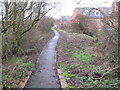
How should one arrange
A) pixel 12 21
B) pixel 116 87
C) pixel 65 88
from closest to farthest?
pixel 116 87 < pixel 65 88 < pixel 12 21

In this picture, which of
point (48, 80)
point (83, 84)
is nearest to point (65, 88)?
point (83, 84)

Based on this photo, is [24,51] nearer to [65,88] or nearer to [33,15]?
[33,15]

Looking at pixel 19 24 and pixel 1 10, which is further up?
pixel 1 10

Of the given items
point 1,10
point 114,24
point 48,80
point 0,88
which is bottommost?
point 48,80

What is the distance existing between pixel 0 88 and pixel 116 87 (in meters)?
3.70

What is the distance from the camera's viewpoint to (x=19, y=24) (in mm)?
11547

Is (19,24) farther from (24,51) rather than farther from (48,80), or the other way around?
(48,80)

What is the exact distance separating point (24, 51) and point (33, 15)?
320 centimetres

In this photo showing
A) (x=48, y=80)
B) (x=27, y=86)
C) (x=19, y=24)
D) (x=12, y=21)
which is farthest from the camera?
(x=19, y=24)

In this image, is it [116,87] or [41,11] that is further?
[41,11]

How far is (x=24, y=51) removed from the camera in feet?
46.1

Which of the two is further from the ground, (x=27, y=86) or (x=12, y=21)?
(x=12, y=21)

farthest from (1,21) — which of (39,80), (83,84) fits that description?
(83,84)

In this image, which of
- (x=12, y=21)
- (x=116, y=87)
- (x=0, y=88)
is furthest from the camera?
(x=12, y=21)
